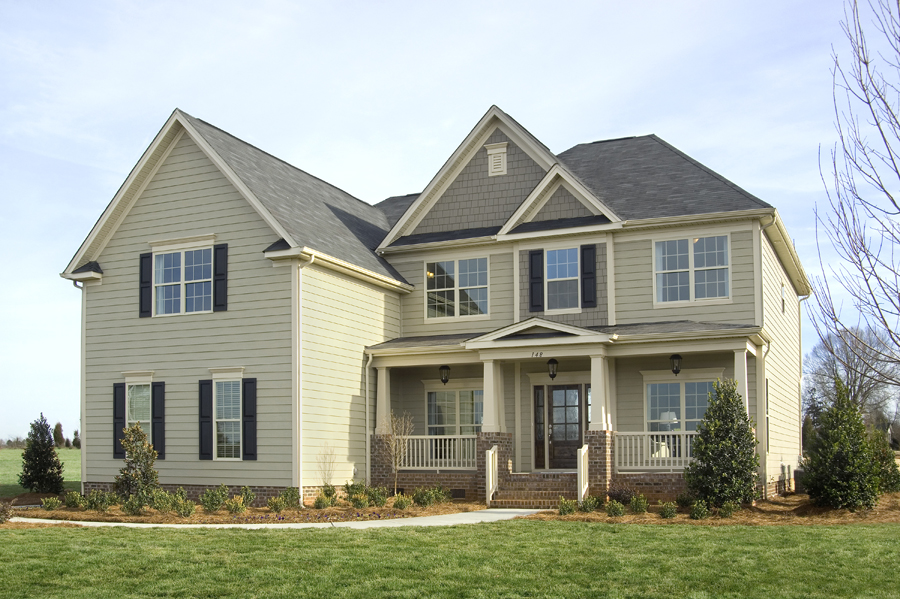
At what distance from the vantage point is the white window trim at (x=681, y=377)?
782 inches

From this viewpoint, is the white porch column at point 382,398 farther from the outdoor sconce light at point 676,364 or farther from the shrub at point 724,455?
the shrub at point 724,455

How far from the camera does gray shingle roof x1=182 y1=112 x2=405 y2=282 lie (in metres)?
20.0

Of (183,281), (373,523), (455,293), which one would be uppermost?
(183,281)

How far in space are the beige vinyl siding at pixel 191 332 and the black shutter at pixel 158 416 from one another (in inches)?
5.0

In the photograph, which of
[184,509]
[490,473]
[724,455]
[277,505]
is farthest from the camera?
[490,473]

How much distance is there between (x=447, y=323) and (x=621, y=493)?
6.63 metres

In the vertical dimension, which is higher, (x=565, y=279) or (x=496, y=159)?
(x=496, y=159)

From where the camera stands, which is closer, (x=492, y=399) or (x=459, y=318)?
(x=492, y=399)

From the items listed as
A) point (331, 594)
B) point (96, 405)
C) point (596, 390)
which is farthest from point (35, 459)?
point (331, 594)

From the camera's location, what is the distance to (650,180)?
22172mm

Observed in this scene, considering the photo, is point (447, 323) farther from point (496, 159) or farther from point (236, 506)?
point (236, 506)

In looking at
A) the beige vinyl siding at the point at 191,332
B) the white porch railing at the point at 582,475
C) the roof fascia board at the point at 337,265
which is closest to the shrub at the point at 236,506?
the beige vinyl siding at the point at 191,332

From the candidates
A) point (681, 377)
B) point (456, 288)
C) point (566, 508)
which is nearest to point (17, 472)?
point (456, 288)

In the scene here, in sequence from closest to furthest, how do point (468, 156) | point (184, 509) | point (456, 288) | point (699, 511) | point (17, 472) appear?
1. point (699, 511)
2. point (184, 509)
3. point (456, 288)
4. point (468, 156)
5. point (17, 472)
